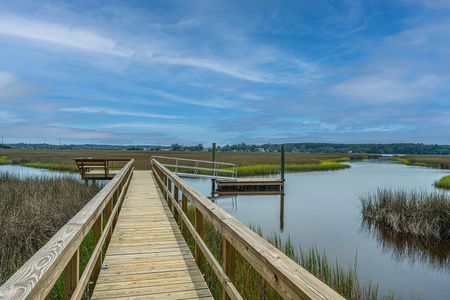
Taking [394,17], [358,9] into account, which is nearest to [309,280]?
[358,9]

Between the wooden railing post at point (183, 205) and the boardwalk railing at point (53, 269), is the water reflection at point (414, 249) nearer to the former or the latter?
the wooden railing post at point (183, 205)

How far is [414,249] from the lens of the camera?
9.13 m

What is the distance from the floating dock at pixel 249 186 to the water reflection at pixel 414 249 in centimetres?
786

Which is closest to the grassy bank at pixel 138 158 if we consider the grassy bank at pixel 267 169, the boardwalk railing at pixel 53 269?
the grassy bank at pixel 267 169

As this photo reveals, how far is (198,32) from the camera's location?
18422mm

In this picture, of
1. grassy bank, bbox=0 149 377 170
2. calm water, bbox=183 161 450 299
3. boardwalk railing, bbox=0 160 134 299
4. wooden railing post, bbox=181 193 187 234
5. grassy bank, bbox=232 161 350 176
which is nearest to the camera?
boardwalk railing, bbox=0 160 134 299

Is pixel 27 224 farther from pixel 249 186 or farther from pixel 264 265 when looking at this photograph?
pixel 249 186

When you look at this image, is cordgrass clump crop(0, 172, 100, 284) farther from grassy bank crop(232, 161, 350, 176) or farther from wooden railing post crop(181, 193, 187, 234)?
grassy bank crop(232, 161, 350, 176)

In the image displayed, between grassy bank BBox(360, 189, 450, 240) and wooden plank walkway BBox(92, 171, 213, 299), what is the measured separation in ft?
26.6

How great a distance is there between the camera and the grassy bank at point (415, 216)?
9969 mm

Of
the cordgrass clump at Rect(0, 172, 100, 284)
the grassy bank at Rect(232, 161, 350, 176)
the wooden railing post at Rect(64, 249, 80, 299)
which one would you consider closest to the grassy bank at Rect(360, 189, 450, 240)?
the cordgrass clump at Rect(0, 172, 100, 284)

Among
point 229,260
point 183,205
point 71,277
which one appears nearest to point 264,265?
point 229,260

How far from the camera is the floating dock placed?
18344 millimetres

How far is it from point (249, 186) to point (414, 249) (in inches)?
409
